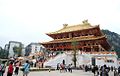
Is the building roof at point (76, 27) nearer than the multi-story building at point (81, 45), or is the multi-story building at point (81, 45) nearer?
the multi-story building at point (81, 45)

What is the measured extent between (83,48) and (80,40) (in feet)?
6.84

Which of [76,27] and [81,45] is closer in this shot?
[81,45]

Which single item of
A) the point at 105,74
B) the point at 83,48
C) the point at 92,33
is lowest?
the point at 105,74

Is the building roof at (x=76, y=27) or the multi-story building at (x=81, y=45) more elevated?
the building roof at (x=76, y=27)

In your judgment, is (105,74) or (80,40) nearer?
(105,74)

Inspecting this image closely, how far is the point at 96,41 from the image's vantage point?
48.6 m

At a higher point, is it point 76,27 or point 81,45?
point 76,27

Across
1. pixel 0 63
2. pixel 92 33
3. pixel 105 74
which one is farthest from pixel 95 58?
pixel 0 63

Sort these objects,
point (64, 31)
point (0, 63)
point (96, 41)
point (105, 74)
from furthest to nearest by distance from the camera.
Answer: point (64, 31)
point (96, 41)
point (105, 74)
point (0, 63)

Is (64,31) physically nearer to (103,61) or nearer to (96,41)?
(96,41)

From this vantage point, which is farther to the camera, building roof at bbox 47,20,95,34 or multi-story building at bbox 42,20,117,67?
building roof at bbox 47,20,95,34

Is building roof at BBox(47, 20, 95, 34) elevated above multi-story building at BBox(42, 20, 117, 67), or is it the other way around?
building roof at BBox(47, 20, 95, 34)

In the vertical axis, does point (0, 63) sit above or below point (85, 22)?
below

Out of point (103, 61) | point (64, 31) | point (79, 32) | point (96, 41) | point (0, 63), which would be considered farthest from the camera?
point (64, 31)
